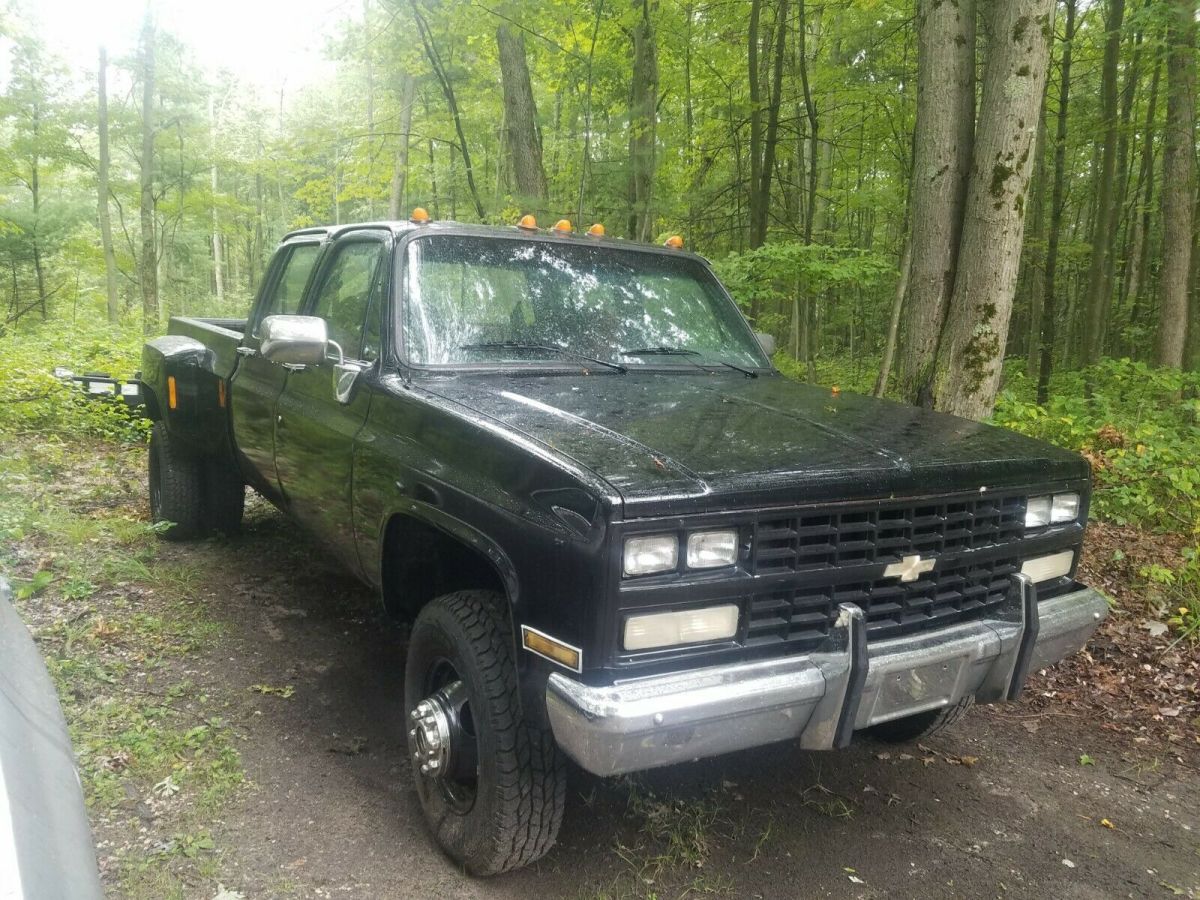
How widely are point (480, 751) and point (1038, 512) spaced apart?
1.96 m

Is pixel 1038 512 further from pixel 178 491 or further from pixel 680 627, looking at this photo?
pixel 178 491

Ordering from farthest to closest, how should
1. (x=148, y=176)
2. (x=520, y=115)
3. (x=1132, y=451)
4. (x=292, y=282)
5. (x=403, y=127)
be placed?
(x=148, y=176)
(x=403, y=127)
(x=520, y=115)
(x=1132, y=451)
(x=292, y=282)

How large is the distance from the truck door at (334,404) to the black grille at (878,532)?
166 cm

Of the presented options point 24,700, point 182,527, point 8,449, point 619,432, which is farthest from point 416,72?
point 24,700

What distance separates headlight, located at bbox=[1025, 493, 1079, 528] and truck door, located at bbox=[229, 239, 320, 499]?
3.12 metres

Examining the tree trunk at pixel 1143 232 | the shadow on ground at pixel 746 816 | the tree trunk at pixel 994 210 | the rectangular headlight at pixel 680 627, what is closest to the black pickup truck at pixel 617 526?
the rectangular headlight at pixel 680 627

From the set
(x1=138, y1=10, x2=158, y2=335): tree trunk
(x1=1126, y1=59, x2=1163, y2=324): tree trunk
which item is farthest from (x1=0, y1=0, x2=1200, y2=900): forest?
(x1=138, y1=10, x2=158, y2=335): tree trunk

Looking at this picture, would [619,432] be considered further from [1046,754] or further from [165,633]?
[165,633]

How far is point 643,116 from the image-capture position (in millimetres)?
10906

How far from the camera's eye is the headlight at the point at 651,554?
207 centimetres

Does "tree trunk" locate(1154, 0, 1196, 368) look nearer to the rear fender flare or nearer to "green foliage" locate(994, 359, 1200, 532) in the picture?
"green foliage" locate(994, 359, 1200, 532)

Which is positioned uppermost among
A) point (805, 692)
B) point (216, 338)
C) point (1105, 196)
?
point (1105, 196)

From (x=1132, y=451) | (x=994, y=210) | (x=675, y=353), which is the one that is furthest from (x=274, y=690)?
(x=1132, y=451)

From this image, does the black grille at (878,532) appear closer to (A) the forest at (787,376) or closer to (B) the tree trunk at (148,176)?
(A) the forest at (787,376)
